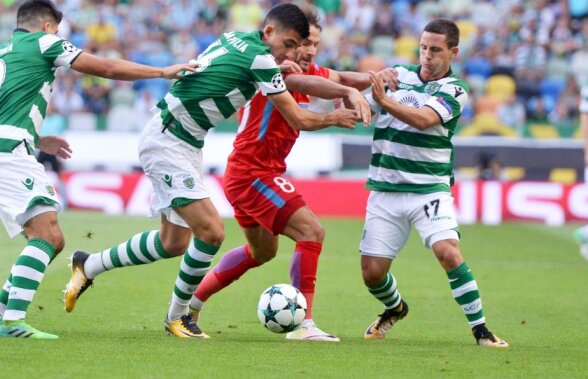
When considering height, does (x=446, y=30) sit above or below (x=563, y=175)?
above

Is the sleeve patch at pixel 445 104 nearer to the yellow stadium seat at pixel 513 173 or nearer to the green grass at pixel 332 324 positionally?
the green grass at pixel 332 324

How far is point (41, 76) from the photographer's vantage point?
26.6 feet

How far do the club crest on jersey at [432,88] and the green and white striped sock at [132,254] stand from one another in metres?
2.29

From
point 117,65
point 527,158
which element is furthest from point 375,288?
point 527,158

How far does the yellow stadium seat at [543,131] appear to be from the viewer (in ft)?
76.4

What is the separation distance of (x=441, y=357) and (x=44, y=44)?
3.38 metres

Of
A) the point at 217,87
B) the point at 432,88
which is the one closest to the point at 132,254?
the point at 217,87

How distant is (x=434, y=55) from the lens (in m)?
8.88

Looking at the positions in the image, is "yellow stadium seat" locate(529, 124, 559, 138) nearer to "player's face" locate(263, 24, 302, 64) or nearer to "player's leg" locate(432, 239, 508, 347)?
"player's leg" locate(432, 239, 508, 347)

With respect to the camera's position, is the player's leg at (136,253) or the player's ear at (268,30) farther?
the player's leg at (136,253)

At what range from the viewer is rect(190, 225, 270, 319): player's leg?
912cm

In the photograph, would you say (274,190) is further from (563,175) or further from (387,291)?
(563,175)

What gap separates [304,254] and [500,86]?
722 inches

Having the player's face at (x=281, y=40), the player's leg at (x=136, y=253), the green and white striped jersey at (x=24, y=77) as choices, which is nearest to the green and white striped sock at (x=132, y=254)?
the player's leg at (x=136, y=253)
